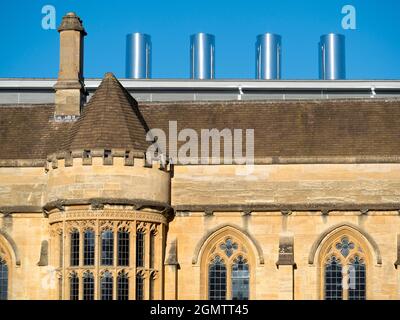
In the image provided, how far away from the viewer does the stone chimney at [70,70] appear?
2408 inches

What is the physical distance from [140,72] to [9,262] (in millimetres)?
123622

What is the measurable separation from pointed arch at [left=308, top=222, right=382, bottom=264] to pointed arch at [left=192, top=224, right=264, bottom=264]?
6.97 ft

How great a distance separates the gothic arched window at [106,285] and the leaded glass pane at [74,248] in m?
1.33

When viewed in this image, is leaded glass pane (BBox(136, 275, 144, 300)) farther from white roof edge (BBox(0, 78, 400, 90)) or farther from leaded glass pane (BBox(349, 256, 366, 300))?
white roof edge (BBox(0, 78, 400, 90))

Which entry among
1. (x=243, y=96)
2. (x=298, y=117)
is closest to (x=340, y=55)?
(x=243, y=96)

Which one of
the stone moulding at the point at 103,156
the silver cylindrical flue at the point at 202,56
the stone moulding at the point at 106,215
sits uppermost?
the silver cylindrical flue at the point at 202,56

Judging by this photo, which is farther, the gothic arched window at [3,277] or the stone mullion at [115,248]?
the gothic arched window at [3,277]

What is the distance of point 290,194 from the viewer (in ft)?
186

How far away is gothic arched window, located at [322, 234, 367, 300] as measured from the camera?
5609cm

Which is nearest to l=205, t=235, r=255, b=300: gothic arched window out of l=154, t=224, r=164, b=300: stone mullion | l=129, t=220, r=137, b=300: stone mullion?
l=154, t=224, r=164, b=300: stone mullion

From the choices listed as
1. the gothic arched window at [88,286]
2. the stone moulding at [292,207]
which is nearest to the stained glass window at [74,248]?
the gothic arched window at [88,286]

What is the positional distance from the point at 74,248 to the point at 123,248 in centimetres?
195

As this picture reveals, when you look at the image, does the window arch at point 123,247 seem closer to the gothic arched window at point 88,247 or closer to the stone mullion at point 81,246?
the gothic arched window at point 88,247
